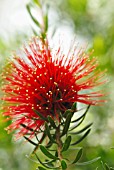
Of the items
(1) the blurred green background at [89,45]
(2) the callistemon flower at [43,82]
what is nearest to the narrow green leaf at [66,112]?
(2) the callistemon flower at [43,82]

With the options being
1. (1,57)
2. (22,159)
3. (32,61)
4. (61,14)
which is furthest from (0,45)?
(32,61)

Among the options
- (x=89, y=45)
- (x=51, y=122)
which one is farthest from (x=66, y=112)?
(x=89, y=45)

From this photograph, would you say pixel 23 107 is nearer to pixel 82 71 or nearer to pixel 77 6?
pixel 82 71

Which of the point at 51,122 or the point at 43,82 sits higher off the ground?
the point at 43,82

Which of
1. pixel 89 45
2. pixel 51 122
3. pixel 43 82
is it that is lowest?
pixel 51 122

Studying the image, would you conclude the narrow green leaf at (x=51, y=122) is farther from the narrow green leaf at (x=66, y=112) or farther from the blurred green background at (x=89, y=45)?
the blurred green background at (x=89, y=45)

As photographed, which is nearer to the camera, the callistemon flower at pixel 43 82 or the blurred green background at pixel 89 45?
the callistemon flower at pixel 43 82

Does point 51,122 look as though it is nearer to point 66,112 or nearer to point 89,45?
point 66,112
